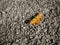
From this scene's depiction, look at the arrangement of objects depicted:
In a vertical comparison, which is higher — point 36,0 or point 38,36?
point 36,0

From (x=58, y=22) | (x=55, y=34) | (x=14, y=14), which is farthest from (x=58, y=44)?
(x=14, y=14)

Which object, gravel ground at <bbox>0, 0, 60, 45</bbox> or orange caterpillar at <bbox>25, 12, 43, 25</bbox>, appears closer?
gravel ground at <bbox>0, 0, 60, 45</bbox>

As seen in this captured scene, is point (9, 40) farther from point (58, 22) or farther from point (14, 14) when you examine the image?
point (58, 22)

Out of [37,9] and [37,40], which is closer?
[37,40]

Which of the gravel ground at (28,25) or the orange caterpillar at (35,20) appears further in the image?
the orange caterpillar at (35,20)

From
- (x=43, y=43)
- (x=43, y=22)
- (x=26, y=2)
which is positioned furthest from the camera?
(x=26, y=2)

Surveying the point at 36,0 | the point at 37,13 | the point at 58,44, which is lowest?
Answer: the point at 58,44

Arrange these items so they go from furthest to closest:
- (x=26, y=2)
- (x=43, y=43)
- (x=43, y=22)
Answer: (x=26, y=2)
(x=43, y=22)
(x=43, y=43)
